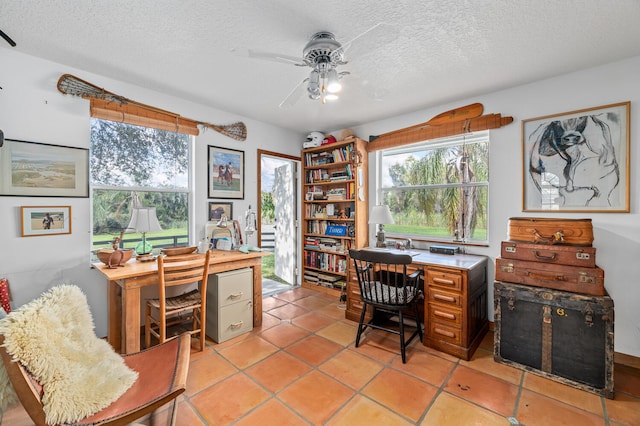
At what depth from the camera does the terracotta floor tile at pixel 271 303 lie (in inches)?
136

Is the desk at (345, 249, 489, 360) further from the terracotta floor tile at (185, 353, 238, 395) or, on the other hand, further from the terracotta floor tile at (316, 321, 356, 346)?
the terracotta floor tile at (185, 353, 238, 395)

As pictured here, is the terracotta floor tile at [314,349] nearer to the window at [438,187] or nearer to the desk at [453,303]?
the desk at [453,303]

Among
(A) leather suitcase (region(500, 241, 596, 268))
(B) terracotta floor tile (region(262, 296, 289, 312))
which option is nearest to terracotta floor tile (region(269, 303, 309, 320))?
(B) terracotta floor tile (region(262, 296, 289, 312))

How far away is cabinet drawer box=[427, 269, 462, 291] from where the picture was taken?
7.73ft

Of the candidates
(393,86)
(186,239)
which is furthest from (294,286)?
(393,86)

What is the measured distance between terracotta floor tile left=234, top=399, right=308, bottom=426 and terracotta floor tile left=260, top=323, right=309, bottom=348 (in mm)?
772

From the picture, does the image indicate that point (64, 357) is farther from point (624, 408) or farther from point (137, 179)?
point (624, 408)

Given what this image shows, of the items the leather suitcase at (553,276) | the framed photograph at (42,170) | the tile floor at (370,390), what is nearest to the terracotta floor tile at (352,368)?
the tile floor at (370,390)

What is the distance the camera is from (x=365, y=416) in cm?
169

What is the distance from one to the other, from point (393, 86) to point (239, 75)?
146 cm

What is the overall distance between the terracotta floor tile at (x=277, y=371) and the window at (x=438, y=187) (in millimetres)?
2065

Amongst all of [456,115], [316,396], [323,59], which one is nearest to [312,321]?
[316,396]

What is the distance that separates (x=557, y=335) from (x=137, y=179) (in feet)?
12.9

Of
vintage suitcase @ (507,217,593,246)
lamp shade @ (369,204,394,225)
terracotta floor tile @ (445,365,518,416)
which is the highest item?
lamp shade @ (369,204,394,225)
